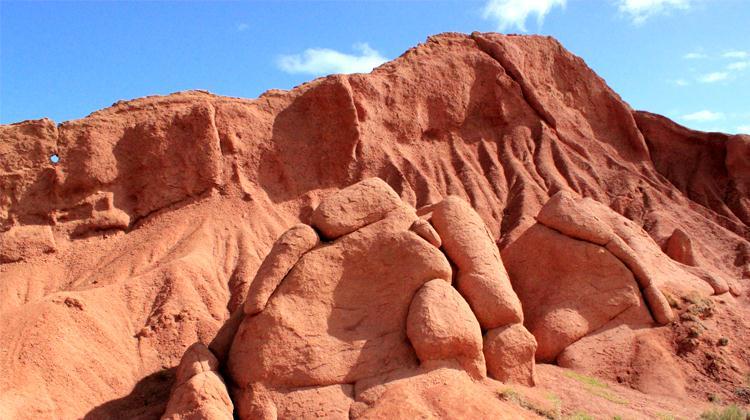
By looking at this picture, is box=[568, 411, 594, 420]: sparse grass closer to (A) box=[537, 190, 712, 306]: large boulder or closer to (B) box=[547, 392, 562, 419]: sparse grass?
(B) box=[547, 392, 562, 419]: sparse grass

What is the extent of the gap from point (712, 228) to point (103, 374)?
2253 cm

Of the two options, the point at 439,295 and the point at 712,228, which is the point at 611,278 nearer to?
the point at 439,295

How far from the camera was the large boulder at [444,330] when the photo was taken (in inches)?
458

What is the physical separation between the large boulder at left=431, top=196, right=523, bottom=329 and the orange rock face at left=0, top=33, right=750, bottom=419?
39mm

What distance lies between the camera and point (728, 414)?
12.9m

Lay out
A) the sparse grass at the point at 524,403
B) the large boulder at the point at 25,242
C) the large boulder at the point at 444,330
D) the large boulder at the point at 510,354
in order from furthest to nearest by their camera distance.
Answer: the large boulder at the point at 25,242
the large boulder at the point at 510,354
the large boulder at the point at 444,330
the sparse grass at the point at 524,403

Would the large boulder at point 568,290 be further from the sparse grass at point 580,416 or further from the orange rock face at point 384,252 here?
the sparse grass at point 580,416

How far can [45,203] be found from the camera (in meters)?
21.3

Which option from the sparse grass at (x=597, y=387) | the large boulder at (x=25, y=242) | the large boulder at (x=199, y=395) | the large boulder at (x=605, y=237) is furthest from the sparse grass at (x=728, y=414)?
the large boulder at (x=25, y=242)

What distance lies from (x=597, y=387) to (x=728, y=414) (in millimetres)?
2290

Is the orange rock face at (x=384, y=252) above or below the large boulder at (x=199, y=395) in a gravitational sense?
above

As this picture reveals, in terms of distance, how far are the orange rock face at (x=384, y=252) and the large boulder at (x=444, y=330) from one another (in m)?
0.04

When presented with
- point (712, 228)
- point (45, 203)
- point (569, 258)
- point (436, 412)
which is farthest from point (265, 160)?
point (712, 228)

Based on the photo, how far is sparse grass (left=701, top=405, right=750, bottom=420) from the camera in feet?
41.8
